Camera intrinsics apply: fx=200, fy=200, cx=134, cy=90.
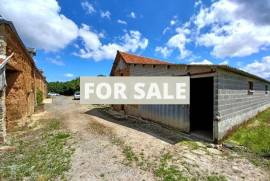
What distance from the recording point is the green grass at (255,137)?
8.18 metres

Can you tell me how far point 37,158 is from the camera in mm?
6820

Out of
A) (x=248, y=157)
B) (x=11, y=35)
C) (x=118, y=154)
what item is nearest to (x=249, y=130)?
(x=248, y=157)

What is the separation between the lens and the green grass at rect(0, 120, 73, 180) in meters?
5.64

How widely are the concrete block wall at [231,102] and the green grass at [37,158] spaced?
6307 mm

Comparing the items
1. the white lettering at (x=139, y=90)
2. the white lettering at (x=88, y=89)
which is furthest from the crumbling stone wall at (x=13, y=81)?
the white lettering at (x=139, y=90)

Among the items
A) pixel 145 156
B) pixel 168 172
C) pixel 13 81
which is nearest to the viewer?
pixel 168 172

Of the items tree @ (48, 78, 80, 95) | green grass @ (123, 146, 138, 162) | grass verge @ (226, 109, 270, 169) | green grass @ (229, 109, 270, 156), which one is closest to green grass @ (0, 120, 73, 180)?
green grass @ (123, 146, 138, 162)

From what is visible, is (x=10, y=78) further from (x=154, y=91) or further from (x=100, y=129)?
(x=154, y=91)

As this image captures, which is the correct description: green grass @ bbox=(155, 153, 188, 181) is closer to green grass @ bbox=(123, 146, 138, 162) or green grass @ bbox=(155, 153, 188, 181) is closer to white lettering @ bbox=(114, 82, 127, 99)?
green grass @ bbox=(123, 146, 138, 162)

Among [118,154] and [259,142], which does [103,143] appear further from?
[259,142]

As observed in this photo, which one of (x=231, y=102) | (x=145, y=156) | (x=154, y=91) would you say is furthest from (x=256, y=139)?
(x=154, y=91)

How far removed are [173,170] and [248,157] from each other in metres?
3.25

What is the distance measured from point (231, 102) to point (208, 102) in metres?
3.30

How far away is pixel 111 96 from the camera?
15289 millimetres
